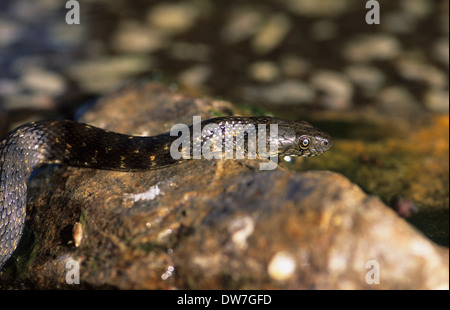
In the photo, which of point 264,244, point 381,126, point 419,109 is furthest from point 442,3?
point 264,244

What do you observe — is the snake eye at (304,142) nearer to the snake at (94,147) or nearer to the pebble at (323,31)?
the snake at (94,147)

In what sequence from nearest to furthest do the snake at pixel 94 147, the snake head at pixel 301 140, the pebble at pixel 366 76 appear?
the snake at pixel 94 147
the snake head at pixel 301 140
the pebble at pixel 366 76

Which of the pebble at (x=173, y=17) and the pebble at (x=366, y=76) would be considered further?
the pebble at (x=366, y=76)

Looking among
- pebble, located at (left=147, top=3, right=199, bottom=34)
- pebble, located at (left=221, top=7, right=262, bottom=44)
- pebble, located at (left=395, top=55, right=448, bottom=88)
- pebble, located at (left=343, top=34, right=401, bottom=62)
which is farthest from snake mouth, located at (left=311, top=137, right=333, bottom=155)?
pebble, located at (left=147, top=3, right=199, bottom=34)

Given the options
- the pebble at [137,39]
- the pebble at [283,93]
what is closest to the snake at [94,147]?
the pebble at [283,93]

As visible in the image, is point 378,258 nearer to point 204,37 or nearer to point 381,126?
point 381,126

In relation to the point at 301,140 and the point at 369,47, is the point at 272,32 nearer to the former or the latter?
the point at 369,47
